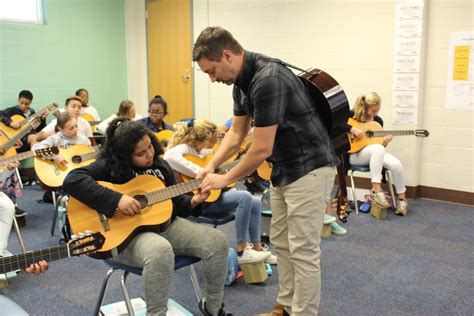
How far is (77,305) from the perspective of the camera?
2.77 m

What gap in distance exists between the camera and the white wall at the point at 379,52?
476 centimetres

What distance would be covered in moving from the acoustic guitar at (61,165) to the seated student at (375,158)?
239 cm

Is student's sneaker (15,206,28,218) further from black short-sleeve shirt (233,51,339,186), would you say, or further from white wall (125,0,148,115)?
white wall (125,0,148,115)

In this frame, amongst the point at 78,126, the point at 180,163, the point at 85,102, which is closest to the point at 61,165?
the point at 78,126

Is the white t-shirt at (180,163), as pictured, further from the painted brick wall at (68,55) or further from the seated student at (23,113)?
the painted brick wall at (68,55)

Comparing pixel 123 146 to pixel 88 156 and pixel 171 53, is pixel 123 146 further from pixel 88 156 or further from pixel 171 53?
pixel 171 53

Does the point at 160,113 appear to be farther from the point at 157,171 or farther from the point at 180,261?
the point at 180,261

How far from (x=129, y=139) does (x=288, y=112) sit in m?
0.83

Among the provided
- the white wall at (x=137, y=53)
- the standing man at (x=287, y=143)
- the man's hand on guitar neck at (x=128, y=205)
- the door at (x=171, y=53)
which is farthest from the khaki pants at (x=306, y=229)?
the white wall at (x=137, y=53)

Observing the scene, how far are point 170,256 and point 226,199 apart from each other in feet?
2.91

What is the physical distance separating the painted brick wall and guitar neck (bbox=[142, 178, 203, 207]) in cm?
455

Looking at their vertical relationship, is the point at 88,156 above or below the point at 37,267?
above

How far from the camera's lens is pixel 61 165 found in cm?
375

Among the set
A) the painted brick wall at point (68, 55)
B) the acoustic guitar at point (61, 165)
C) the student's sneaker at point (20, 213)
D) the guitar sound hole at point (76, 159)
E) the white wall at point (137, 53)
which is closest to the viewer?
the acoustic guitar at point (61, 165)
